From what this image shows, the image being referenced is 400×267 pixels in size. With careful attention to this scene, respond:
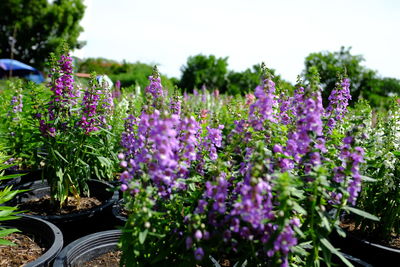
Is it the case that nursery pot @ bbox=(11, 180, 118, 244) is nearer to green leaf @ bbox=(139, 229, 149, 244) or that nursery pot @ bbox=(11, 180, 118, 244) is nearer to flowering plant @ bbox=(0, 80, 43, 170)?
flowering plant @ bbox=(0, 80, 43, 170)

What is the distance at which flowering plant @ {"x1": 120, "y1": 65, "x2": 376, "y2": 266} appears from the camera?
1563 millimetres

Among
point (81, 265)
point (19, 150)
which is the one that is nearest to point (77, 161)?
point (81, 265)

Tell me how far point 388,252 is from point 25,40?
1352 inches

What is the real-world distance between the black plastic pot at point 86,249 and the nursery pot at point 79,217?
45 cm

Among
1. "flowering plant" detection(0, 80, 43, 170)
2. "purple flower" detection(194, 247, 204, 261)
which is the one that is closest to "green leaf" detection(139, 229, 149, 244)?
"purple flower" detection(194, 247, 204, 261)

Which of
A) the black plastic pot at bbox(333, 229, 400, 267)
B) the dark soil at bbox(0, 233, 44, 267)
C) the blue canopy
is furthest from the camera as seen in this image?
the blue canopy

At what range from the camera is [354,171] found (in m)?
1.76

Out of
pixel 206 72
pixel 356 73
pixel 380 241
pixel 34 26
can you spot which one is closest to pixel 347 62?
pixel 356 73

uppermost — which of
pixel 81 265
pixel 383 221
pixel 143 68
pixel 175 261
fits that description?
pixel 143 68

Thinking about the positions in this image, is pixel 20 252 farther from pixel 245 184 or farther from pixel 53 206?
pixel 245 184

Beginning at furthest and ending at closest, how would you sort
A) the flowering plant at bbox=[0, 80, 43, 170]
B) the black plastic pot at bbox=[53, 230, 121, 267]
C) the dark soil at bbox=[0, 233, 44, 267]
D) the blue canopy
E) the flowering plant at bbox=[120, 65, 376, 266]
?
the blue canopy
the flowering plant at bbox=[0, 80, 43, 170]
the dark soil at bbox=[0, 233, 44, 267]
the black plastic pot at bbox=[53, 230, 121, 267]
the flowering plant at bbox=[120, 65, 376, 266]

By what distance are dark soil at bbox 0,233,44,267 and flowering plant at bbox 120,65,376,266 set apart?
1.16 m

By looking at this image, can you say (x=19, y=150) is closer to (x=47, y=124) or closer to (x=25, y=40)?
(x=47, y=124)

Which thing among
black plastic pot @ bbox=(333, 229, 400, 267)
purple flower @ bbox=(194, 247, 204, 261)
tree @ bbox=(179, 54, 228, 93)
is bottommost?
black plastic pot @ bbox=(333, 229, 400, 267)
